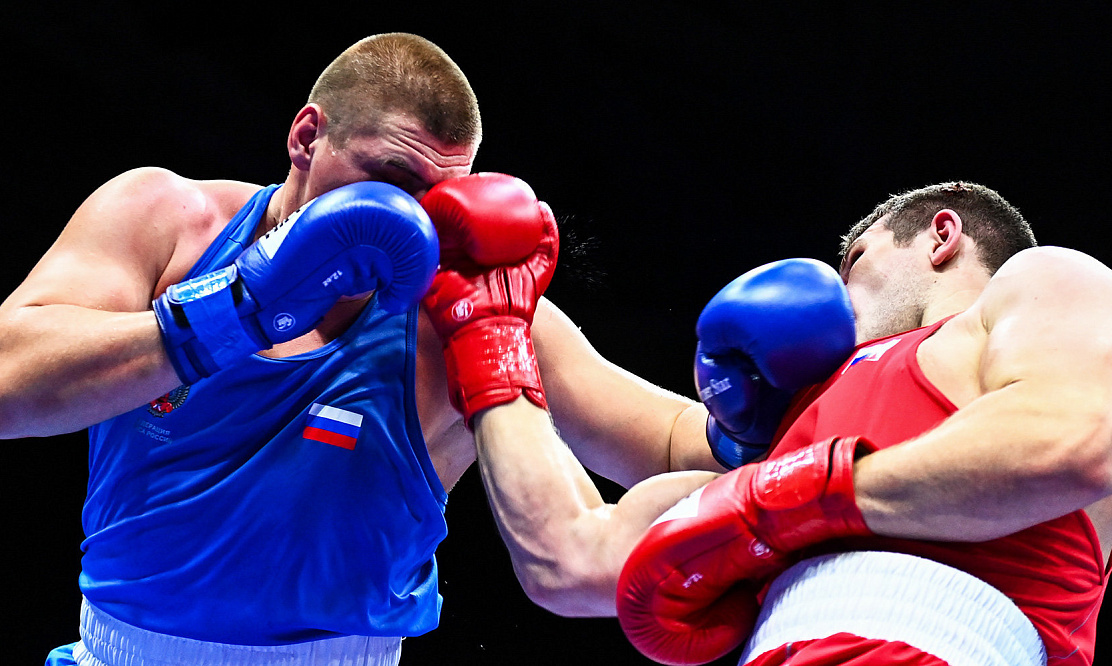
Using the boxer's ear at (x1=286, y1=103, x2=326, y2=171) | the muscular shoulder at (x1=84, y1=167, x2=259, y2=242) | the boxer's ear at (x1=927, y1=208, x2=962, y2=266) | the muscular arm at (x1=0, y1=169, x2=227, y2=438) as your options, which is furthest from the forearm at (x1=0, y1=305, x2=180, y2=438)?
the boxer's ear at (x1=927, y1=208, x2=962, y2=266)

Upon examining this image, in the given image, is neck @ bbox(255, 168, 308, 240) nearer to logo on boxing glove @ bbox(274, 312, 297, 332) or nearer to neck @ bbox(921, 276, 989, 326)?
logo on boxing glove @ bbox(274, 312, 297, 332)

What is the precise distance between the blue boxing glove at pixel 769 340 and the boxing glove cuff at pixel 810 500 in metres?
0.38

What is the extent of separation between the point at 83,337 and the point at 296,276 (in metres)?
0.44

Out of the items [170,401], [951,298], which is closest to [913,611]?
[951,298]

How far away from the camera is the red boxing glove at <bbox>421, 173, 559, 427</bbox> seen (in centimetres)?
217

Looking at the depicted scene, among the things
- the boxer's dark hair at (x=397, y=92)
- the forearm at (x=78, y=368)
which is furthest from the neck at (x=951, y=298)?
the forearm at (x=78, y=368)

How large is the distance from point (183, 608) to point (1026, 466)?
69.5 inches

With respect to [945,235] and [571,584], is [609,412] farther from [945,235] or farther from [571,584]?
[945,235]

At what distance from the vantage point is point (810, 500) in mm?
1549

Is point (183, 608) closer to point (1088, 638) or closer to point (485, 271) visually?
point (485, 271)

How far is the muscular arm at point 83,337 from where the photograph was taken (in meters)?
1.97

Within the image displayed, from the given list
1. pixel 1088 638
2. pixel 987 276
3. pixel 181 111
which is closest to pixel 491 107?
pixel 181 111

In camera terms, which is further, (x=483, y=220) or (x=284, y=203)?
(x=284, y=203)

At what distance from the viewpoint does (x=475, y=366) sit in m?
2.17
